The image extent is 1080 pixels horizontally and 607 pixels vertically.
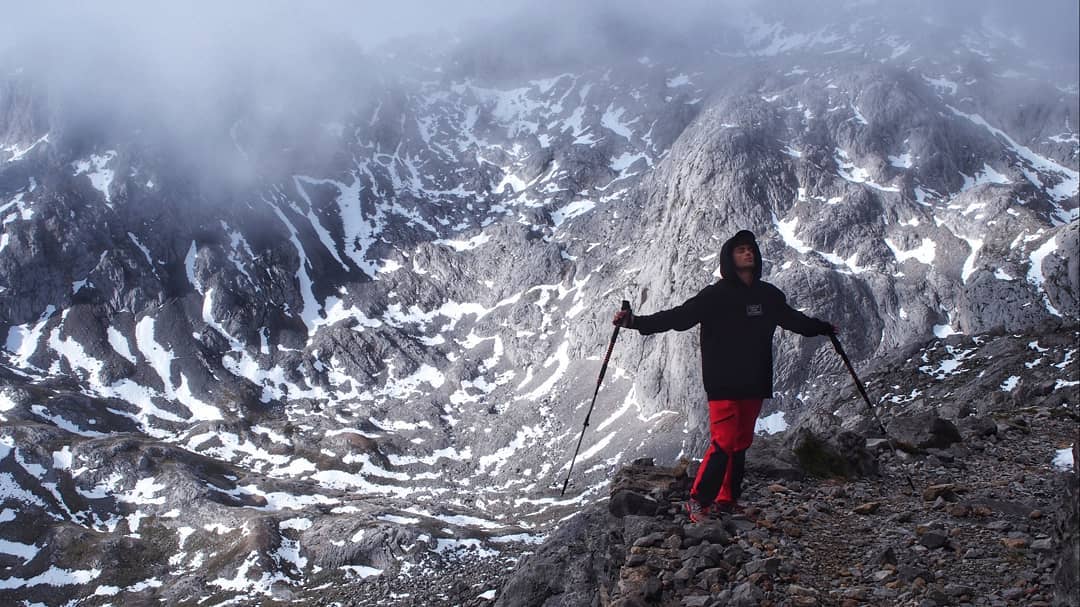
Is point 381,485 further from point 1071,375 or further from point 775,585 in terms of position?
point 775,585

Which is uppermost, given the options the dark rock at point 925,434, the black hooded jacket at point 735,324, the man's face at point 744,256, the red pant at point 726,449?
the man's face at point 744,256

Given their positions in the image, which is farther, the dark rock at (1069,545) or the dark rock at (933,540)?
the dark rock at (933,540)

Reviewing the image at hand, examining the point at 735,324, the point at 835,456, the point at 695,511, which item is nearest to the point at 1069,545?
the point at 735,324

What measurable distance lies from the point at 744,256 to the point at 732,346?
4.86ft

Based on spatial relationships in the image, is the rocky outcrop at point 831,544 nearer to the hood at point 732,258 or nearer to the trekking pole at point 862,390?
the trekking pole at point 862,390

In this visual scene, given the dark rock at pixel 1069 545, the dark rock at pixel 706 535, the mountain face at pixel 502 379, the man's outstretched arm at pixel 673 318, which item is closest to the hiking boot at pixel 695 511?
the dark rock at pixel 706 535

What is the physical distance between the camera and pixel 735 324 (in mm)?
10562

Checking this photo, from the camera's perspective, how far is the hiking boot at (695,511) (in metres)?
10.4

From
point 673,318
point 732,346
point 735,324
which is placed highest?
point 673,318

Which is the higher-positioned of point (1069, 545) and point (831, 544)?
point (1069, 545)

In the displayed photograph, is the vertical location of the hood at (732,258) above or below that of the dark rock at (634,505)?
above

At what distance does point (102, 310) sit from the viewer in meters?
199

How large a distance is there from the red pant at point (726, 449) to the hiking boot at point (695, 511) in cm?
10

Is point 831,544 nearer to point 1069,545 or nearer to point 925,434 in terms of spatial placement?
point 1069,545
